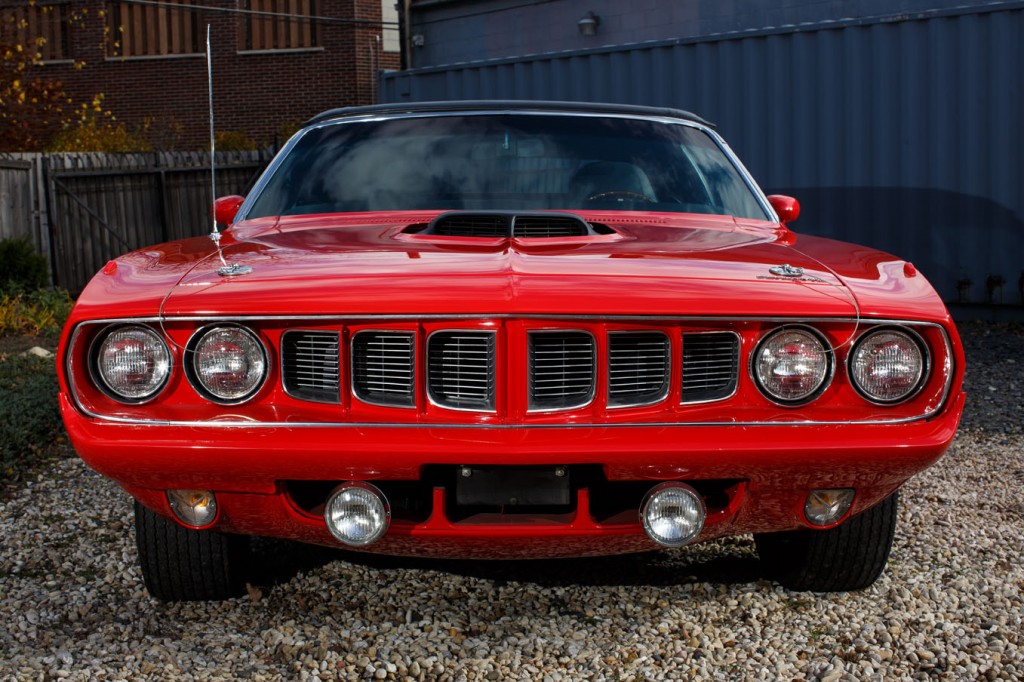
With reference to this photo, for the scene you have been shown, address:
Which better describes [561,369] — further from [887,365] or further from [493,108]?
[493,108]

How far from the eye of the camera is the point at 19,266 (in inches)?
433

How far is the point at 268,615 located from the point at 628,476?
1.25m

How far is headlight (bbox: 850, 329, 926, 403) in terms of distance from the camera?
106 inches

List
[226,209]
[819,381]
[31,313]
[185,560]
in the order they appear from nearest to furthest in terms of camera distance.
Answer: [819,381] → [185,560] → [226,209] → [31,313]

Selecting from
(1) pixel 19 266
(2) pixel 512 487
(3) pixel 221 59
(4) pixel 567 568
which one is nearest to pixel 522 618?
(4) pixel 567 568

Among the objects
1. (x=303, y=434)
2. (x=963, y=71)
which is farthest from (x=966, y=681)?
(x=963, y=71)

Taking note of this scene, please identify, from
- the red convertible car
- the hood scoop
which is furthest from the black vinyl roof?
the red convertible car

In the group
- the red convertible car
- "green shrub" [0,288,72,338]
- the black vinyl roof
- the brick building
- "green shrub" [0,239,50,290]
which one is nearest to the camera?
the red convertible car

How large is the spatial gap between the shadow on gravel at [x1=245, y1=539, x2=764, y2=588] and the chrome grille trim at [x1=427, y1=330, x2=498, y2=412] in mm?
1054

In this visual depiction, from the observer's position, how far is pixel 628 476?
2.58 metres

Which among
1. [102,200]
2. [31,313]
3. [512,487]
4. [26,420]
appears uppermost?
[102,200]

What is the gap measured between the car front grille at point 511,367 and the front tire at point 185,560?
0.72m

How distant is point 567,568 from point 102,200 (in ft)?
43.8

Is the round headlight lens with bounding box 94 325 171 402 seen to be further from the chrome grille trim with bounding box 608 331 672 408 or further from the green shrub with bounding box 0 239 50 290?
the green shrub with bounding box 0 239 50 290
